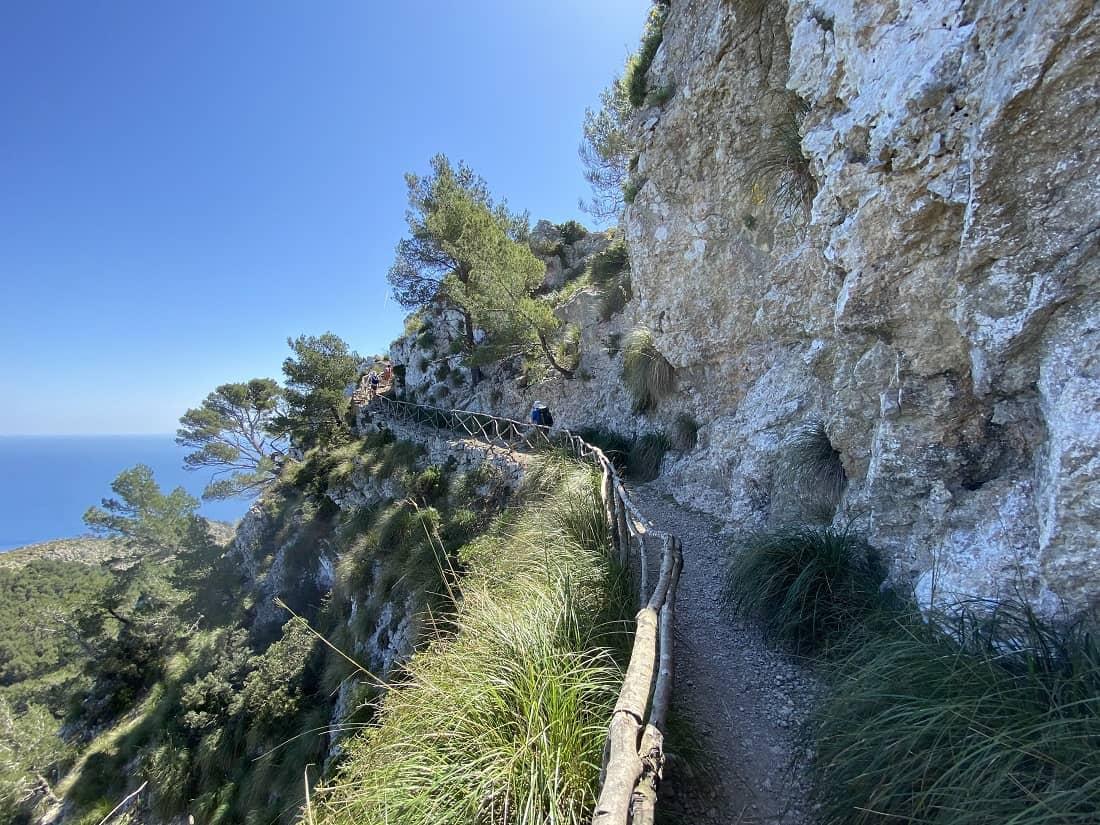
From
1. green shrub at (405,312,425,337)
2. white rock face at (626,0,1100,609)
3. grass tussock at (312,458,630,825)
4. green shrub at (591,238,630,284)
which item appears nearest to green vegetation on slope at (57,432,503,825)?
grass tussock at (312,458,630,825)

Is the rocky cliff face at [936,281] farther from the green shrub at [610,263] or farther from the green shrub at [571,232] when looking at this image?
the green shrub at [571,232]

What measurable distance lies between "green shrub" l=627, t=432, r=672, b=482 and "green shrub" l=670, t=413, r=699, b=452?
307 millimetres

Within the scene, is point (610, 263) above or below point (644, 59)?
below

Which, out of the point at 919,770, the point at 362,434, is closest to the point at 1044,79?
the point at 919,770

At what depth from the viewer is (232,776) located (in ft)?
40.2

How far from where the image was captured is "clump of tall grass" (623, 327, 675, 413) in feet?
35.2

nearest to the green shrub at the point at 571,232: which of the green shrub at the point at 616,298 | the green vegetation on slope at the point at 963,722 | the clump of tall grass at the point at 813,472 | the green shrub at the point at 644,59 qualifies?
the green shrub at the point at 616,298

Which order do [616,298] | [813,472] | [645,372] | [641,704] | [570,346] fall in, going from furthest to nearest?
1. [570,346]
2. [616,298]
3. [645,372]
4. [813,472]
5. [641,704]

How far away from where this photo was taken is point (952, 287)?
3.45m

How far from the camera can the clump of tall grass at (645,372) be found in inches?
422

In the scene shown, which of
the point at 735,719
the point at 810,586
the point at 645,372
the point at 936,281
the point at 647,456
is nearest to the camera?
the point at 735,719

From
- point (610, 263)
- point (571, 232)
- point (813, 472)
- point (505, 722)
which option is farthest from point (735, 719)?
point (571, 232)

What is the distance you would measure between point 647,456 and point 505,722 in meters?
8.09

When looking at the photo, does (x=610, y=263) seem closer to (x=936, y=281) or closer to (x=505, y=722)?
(x=936, y=281)
